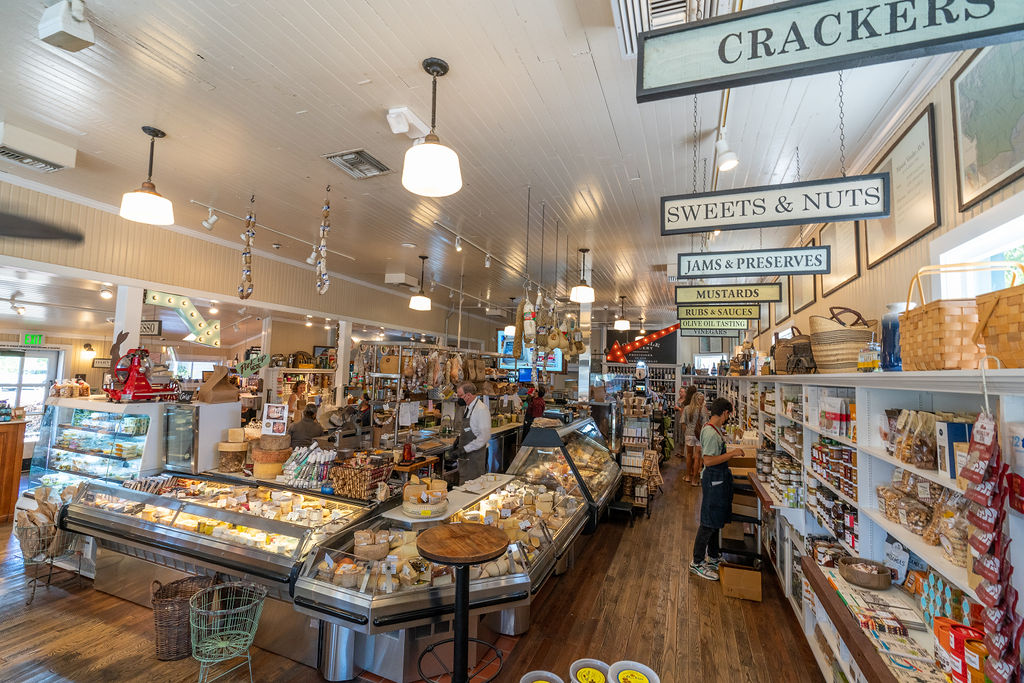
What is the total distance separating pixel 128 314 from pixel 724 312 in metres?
7.34

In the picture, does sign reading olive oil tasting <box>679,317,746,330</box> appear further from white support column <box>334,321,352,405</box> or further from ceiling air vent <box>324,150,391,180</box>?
white support column <box>334,321,352,405</box>

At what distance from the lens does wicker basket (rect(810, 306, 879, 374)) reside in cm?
305

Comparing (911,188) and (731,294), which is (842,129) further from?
(731,294)

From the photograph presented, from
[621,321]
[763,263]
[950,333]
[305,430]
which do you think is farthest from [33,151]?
[621,321]

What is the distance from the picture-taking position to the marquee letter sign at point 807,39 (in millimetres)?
1193

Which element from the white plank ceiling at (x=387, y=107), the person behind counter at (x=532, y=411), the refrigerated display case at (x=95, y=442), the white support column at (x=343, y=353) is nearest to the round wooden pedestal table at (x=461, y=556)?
the white plank ceiling at (x=387, y=107)

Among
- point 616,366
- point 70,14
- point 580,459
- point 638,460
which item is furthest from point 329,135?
point 616,366

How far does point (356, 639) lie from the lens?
306cm

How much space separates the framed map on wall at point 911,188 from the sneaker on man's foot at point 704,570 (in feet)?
11.0

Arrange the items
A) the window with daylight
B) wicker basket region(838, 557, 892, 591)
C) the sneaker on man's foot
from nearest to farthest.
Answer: wicker basket region(838, 557, 892, 591)
the sneaker on man's foot
the window with daylight

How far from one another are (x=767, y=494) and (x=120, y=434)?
6.45 metres

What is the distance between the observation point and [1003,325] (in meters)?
1.44

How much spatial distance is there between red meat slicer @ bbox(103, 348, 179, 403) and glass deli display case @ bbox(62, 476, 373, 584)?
85cm

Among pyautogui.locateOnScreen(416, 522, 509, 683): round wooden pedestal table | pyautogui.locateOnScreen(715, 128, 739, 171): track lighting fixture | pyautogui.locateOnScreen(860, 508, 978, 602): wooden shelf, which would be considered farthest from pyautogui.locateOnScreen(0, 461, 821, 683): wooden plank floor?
pyautogui.locateOnScreen(715, 128, 739, 171): track lighting fixture
